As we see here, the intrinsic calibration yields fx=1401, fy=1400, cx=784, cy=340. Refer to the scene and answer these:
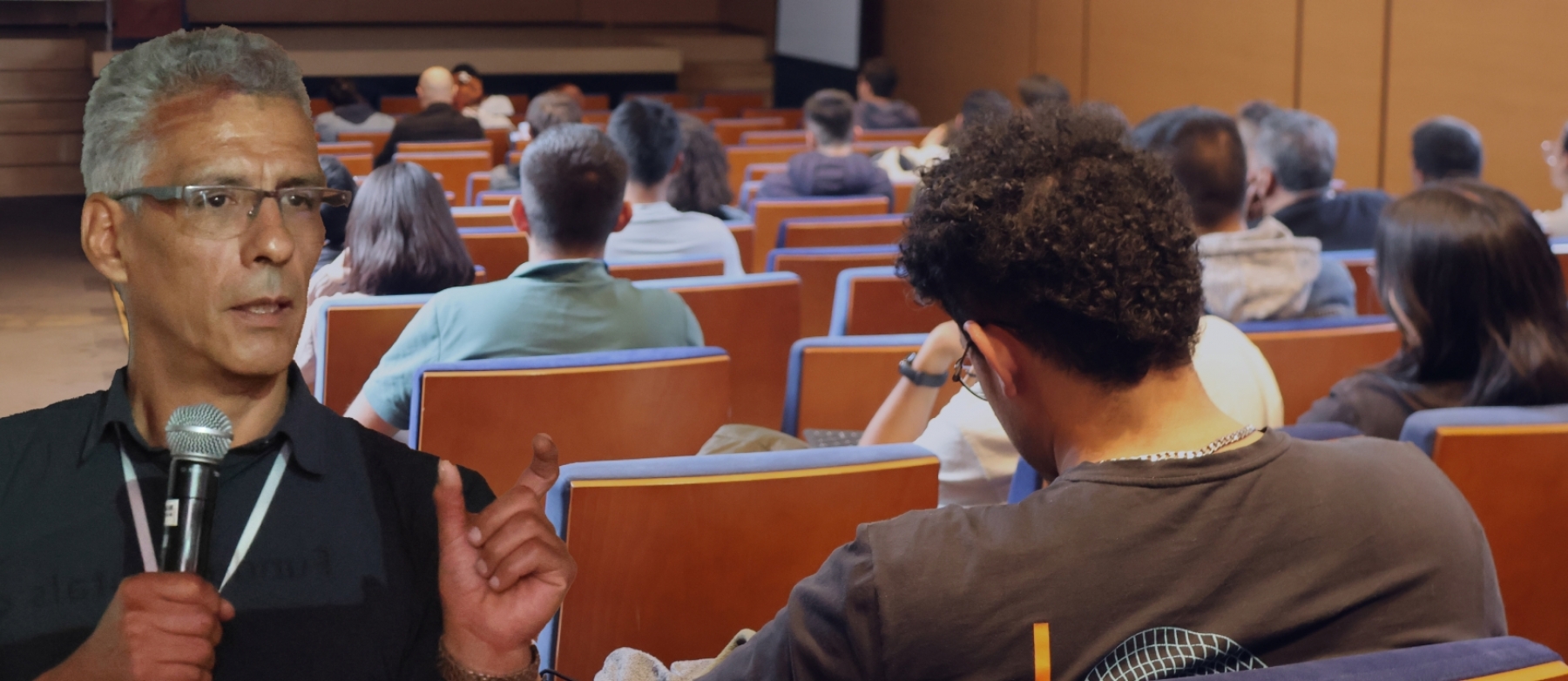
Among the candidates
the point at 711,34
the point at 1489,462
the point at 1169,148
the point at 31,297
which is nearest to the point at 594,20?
the point at 711,34

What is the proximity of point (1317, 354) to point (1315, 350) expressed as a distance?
15 mm

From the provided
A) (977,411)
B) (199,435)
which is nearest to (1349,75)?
(977,411)

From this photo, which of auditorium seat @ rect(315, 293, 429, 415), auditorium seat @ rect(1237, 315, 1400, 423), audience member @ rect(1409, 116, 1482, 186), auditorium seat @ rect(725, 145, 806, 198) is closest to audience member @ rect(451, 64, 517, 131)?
auditorium seat @ rect(725, 145, 806, 198)

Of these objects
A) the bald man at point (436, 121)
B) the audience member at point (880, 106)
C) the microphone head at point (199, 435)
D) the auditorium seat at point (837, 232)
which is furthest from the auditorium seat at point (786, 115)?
the microphone head at point (199, 435)

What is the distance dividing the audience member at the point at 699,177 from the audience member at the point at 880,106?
16.7ft

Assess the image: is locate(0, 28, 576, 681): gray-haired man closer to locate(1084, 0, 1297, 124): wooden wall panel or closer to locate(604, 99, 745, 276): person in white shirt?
locate(604, 99, 745, 276): person in white shirt

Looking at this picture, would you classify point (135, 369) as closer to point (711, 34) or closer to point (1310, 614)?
point (1310, 614)

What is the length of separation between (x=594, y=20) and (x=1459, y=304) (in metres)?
15.2

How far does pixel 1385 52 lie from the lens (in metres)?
7.55

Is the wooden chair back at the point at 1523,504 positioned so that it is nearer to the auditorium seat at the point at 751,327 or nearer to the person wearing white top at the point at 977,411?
the person wearing white top at the point at 977,411

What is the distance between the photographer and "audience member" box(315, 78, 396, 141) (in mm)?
9555

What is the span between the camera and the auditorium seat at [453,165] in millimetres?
7324

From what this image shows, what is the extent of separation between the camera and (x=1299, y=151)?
4449 mm

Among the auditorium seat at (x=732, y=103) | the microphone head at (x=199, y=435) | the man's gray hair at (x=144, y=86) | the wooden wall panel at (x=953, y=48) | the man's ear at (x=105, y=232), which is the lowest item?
the microphone head at (x=199, y=435)
